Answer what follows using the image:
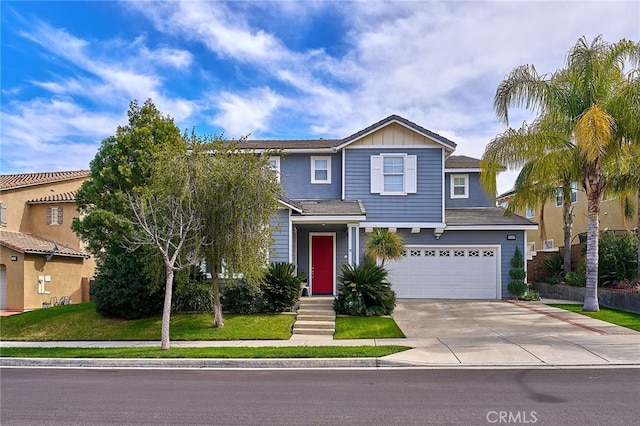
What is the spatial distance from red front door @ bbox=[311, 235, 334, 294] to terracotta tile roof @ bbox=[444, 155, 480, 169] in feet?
23.0

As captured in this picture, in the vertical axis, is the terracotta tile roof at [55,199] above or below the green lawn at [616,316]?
above

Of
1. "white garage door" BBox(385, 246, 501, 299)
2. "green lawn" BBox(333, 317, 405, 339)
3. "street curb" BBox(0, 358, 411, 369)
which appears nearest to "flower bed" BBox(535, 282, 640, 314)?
"white garage door" BBox(385, 246, 501, 299)

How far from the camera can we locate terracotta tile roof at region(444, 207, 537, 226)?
69.7 ft

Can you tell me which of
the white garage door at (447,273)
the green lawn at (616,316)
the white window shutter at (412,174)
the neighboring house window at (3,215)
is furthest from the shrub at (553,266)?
the neighboring house window at (3,215)

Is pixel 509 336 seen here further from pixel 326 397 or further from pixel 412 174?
pixel 412 174

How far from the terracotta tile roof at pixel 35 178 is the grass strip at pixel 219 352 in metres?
17.1

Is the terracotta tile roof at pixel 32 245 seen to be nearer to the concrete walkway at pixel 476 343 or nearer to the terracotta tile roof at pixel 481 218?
the concrete walkway at pixel 476 343

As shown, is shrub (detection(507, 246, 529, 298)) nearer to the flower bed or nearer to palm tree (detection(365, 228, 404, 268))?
the flower bed

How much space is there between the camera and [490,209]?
23969mm

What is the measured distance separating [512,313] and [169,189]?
11740 mm

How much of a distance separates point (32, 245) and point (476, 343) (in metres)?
20.8

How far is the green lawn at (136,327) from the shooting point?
1462cm

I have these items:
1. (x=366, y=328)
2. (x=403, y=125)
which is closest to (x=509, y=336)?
(x=366, y=328)

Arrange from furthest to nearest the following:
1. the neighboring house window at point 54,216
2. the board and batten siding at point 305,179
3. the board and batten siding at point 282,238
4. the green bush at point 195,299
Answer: the neighboring house window at point 54,216, the board and batten siding at point 305,179, the board and batten siding at point 282,238, the green bush at point 195,299
